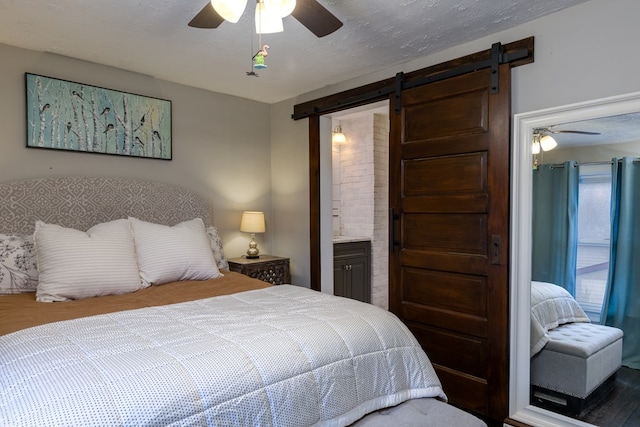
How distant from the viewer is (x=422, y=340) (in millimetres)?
2809

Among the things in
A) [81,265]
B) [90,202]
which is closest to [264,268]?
[90,202]

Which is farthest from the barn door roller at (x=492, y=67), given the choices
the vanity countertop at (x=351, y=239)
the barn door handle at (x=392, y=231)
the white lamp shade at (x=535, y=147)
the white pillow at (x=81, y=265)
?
the white pillow at (x=81, y=265)

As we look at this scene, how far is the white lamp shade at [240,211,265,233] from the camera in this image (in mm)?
3693

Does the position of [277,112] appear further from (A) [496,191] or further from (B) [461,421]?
(B) [461,421]

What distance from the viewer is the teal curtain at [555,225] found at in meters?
2.30

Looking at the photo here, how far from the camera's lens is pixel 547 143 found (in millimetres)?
2301

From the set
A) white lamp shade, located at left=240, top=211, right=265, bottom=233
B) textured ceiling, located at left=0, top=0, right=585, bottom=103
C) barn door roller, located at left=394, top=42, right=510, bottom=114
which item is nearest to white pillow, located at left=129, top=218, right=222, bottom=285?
white lamp shade, located at left=240, top=211, right=265, bottom=233

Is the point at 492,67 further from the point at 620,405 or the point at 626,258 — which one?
the point at 620,405

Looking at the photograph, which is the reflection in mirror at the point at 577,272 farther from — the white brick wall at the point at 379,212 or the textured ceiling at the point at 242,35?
the white brick wall at the point at 379,212

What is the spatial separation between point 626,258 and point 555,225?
0.37 m

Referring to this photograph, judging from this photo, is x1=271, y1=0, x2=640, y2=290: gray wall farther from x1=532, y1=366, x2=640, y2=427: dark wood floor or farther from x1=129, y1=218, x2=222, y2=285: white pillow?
x1=129, y1=218, x2=222, y2=285: white pillow

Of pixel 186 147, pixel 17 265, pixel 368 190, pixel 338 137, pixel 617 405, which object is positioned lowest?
pixel 617 405

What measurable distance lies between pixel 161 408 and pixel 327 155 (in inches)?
116

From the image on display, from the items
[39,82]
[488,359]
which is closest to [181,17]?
[39,82]
